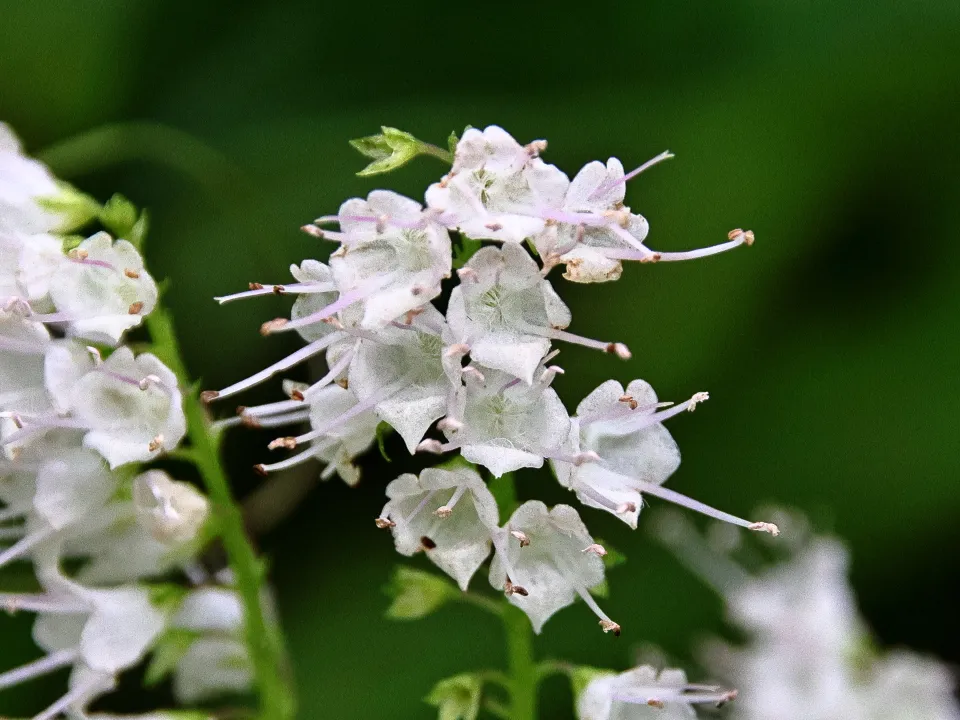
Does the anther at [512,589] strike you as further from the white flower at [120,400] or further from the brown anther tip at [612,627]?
the white flower at [120,400]

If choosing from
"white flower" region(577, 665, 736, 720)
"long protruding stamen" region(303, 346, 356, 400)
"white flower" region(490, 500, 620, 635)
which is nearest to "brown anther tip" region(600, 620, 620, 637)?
"white flower" region(490, 500, 620, 635)

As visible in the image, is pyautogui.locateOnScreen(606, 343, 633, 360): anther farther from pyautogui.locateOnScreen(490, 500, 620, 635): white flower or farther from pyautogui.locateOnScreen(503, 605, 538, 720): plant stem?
pyautogui.locateOnScreen(503, 605, 538, 720): plant stem

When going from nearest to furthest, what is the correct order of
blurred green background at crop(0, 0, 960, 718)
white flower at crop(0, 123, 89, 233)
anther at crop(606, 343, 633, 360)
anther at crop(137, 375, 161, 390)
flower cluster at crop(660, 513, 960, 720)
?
anther at crop(606, 343, 633, 360) → anther at crop(137, 375, 161, 390) → white flower at crop(0, 123, 89, 233) → flower cluster at crop(660, 513, 960, 720) → blurred green background at crop(0, 0, 960, 718)

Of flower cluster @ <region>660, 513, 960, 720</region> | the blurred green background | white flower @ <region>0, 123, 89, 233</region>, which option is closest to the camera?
white flower @ <region>0, 123, 89, 233</region>

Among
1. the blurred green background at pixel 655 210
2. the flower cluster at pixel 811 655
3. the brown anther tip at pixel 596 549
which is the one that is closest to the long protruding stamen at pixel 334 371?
the brown anther tip at pixel 596 549

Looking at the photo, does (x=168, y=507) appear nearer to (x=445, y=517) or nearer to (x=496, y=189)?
(x=445, y=517)

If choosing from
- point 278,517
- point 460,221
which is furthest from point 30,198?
point 278,517
